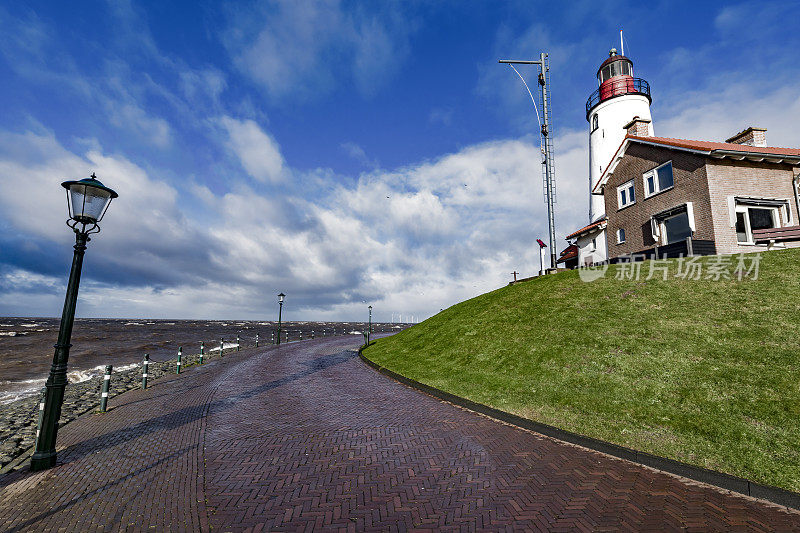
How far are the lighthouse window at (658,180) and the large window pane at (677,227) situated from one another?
1948 mm

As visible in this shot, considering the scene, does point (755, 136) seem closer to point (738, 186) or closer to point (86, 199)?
point (738, 186)

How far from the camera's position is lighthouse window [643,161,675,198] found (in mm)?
21859

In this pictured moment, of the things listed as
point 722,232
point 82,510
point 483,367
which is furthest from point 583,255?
point 82,510

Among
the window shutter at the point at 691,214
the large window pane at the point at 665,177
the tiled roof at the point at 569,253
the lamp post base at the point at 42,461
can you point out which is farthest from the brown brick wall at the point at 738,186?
the lamp post base at the point at 42,461

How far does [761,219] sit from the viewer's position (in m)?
20.6

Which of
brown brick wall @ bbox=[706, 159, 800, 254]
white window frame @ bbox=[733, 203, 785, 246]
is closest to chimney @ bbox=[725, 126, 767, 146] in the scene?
brown brick wall @ bbox=[706, 159, 800, 254]

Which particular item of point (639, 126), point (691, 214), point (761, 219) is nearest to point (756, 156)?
point (761, 219)

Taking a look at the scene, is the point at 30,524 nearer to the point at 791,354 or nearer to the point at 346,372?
the point at 346,372

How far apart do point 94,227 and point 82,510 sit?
16.9ft

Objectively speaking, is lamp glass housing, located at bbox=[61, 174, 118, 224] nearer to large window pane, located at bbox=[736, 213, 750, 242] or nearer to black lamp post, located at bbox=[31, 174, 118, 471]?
black lamp post, located at bbox=[31, 174, 118, 471]

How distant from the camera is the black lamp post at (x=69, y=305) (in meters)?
6.55

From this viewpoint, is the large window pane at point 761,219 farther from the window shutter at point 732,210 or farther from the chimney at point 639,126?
the chimney at point 639,126

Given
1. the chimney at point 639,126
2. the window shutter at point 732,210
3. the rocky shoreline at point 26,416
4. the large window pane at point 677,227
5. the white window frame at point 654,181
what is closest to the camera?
the rocky shoreline at point 26,416

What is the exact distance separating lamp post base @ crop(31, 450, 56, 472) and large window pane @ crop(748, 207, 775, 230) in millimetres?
30977
